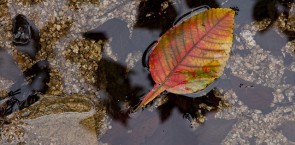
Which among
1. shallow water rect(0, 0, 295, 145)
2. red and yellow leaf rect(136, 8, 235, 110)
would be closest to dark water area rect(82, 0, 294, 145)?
shallow water rect(0, 0, 295, 145)

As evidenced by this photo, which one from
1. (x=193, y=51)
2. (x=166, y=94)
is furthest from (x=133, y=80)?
(x=193, y=51)

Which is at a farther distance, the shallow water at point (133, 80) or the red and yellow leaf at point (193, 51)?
the shallow water at point (133, 80)

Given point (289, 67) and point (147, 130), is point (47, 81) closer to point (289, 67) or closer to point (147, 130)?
point (147, 130)

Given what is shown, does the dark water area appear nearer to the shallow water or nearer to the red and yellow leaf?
the shallow water

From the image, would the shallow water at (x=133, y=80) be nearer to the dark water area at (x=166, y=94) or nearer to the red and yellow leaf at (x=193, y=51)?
the dark water area at (x=166, y=94)

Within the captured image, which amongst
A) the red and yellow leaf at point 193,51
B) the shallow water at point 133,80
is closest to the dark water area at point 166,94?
the shallow water at point 133,80

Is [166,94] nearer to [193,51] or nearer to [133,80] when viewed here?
[133,80]

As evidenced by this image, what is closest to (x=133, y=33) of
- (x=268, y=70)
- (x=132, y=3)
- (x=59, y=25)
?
(x=132, y=3)
